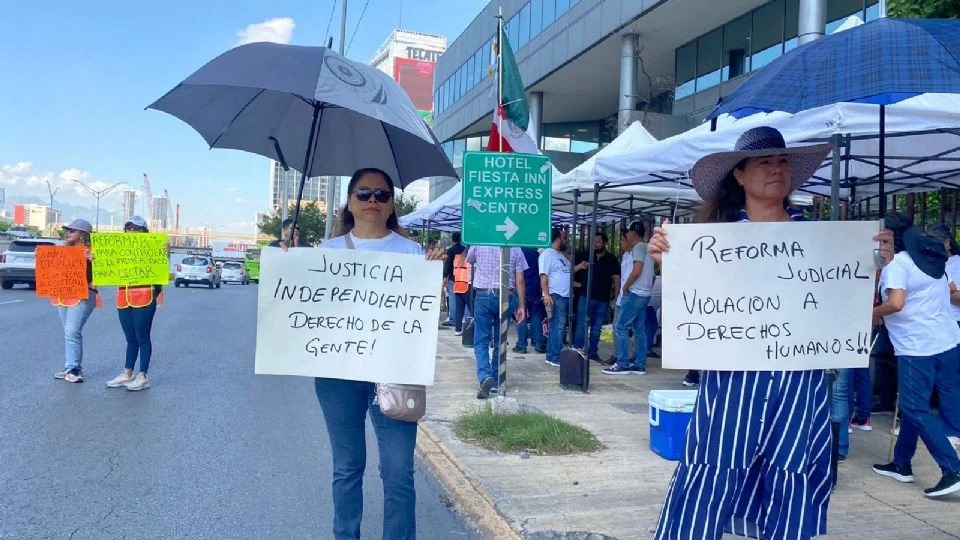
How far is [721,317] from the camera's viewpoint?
2.76m

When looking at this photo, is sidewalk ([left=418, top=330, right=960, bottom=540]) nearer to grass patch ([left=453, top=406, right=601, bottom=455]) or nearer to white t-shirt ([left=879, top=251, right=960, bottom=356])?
grass patch ([left=453, top=406, right=601, bottom=455])

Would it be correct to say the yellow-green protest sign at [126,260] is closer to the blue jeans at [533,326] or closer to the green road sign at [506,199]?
the green road sign at [506,199]

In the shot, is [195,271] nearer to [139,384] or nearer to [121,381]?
[121,381]

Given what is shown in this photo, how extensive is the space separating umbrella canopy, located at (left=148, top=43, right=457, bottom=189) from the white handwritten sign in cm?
63

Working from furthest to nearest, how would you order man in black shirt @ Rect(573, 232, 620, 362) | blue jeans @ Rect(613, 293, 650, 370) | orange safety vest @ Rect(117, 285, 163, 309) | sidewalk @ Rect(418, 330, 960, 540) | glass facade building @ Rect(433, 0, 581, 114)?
glass facade building @ Rect(433, 0, 581, 114) → man in black shirt @ Rect(573, 232, 620, 362) → blue jeans @ Rect(613, 293, 650, 370) → orange safety vest @ Rect(117, 285, 163, 309) → sidewalk @ Rect(418, 330, 960, 540)

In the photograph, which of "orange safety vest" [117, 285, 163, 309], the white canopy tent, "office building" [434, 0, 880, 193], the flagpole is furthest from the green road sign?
"office building" [434, 0, 880, 193]

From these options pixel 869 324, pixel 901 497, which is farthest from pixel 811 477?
pixel 901 497

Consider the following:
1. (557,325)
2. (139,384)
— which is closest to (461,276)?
(557,325)

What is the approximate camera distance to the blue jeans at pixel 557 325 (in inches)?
412

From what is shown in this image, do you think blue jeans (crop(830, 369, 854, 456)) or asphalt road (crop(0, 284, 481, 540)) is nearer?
asphalt road (crop(0, 284, 481, 540))

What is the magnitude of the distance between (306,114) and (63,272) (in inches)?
199

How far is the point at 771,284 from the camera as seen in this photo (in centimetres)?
279

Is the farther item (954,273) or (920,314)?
(954,273)

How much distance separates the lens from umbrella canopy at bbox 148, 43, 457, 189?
10.5 feet
